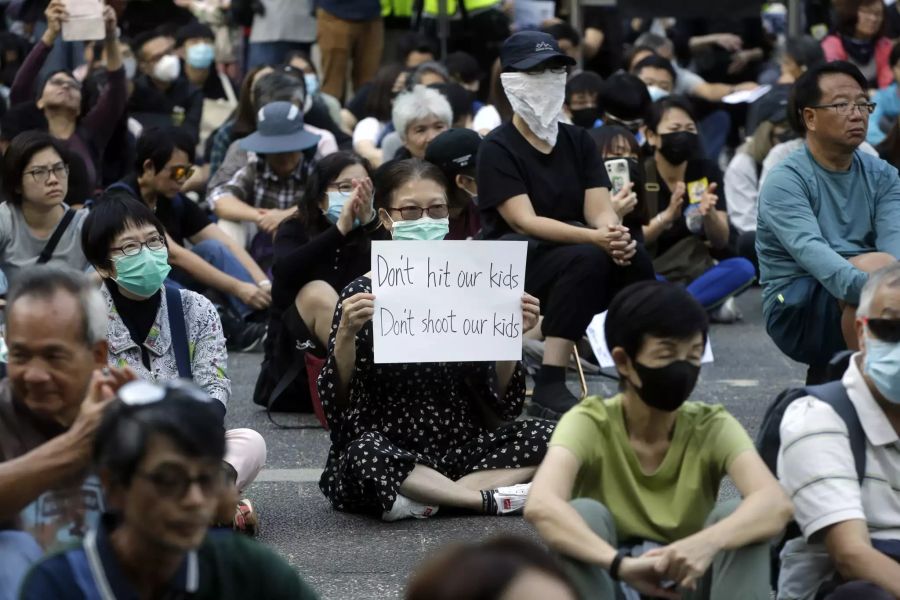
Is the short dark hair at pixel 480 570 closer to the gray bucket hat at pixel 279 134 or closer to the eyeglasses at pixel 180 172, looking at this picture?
the eyeglasses at pixel 180 172

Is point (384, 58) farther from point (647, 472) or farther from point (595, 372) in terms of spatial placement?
point (647, 472)

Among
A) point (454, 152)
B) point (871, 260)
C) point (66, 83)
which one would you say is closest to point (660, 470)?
point (871, 260)

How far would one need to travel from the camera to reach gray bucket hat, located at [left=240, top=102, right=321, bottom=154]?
920cm

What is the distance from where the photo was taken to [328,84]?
1288cm

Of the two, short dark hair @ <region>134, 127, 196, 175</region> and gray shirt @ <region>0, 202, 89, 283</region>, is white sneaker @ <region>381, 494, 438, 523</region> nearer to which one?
gray shirt @ <region>0, 202, 89, 283</region>

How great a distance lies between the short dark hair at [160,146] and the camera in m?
8.29

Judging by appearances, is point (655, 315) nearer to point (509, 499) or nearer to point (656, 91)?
point (509, 499)

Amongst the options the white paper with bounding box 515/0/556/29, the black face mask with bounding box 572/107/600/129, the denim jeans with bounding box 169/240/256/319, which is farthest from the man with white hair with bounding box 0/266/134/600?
the white paper with bounding box 515/0/556/29

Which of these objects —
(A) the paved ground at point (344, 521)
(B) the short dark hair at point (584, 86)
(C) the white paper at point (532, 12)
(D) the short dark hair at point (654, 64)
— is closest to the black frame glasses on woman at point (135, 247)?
(A) the paved ground at point (344, 521)

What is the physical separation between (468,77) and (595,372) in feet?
11.8

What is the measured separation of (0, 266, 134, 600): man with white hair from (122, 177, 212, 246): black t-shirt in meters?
4.85

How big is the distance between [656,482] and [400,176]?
222 centimetres

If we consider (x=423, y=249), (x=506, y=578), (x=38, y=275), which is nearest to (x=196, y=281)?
(x=423, y=249)

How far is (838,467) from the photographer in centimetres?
382
